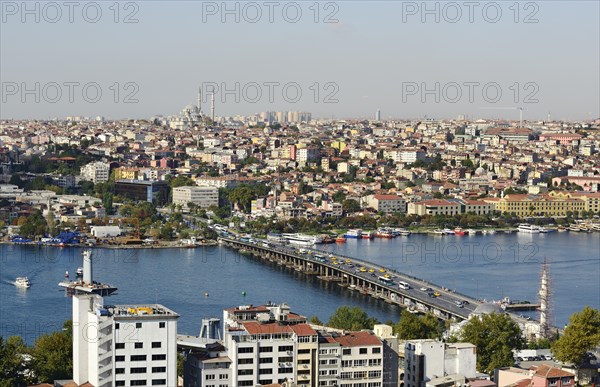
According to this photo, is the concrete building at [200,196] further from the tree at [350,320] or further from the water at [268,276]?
the tree at [350,320]

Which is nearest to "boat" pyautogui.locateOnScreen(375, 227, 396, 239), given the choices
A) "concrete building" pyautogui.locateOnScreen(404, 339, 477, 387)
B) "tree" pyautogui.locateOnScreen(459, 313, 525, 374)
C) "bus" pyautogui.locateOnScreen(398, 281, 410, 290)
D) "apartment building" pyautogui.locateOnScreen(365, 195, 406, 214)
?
"apartment building" pyautogui.locateOnScreen(365, 195, 406, 214)

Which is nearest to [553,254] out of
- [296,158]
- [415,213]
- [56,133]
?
[415,213]

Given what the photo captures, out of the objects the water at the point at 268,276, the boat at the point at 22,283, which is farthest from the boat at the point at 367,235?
the boat at the point at 22,283

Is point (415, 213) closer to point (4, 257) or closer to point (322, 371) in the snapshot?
point (4, 257)

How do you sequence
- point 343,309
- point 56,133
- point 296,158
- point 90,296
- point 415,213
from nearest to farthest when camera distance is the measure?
point 90,296
point 343,309
point 415,213
point 296,158
point 56,133

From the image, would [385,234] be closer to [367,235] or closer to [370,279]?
[367,235]

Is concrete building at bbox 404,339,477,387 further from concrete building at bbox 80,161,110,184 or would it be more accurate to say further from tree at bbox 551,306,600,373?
concrete building at bbox 80,161,110,184
